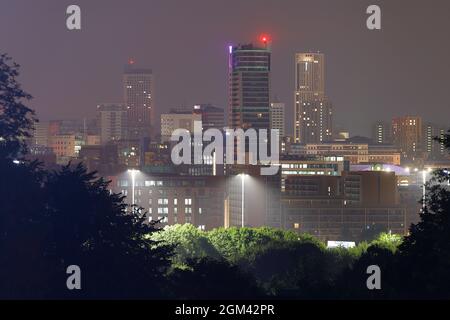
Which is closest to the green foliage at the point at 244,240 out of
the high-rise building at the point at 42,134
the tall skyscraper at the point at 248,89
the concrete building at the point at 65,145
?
the concrete building at the point at 65,145

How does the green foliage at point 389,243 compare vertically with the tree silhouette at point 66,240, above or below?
below

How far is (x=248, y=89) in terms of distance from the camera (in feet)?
651

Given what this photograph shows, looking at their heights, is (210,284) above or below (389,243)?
above

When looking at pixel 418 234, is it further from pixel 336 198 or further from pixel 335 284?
pixel 336 198

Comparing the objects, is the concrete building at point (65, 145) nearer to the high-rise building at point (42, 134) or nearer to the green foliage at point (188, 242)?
the high-rise building at point (42, 134)

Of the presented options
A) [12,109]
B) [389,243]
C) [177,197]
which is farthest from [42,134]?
[12,109]

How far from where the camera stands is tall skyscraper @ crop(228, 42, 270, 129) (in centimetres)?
19562

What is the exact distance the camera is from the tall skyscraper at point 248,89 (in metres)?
196

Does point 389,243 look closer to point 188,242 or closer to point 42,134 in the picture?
point 188,242

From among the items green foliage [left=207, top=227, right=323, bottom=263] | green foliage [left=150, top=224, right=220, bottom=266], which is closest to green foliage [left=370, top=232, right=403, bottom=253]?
green foliage [left=207, top=227, right=323, bottom=263]

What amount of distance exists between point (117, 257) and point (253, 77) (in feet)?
526

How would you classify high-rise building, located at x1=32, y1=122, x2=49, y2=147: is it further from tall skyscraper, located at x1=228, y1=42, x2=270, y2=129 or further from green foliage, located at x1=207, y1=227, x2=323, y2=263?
green foliage, located at x1=207, y1=227, x2=323, y2=263

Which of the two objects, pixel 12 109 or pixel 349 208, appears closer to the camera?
pixel 12 109
